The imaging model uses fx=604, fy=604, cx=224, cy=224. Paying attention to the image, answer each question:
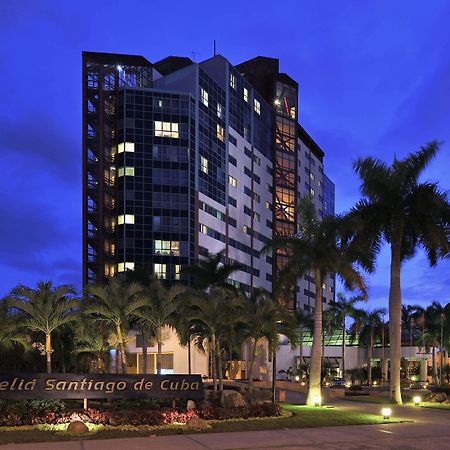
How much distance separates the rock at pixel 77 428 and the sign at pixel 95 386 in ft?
10.7

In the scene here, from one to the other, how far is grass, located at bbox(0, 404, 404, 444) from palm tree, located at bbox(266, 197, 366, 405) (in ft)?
28.3

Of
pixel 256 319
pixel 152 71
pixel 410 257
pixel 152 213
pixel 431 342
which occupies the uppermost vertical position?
pixel 152 71

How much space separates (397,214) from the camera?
112 ft

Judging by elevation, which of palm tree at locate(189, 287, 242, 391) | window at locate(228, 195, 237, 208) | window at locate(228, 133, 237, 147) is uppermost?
window at locate(228, 133, 237, 147)

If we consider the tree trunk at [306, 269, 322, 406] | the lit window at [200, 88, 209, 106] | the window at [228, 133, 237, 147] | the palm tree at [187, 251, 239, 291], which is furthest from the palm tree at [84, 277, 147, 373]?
the window at [228, 133, 237, 147]

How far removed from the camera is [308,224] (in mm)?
Result: 33281

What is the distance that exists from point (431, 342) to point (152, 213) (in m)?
41.9

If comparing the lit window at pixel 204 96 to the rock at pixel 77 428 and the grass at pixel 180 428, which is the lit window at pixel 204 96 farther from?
the rock at pixel 77 428

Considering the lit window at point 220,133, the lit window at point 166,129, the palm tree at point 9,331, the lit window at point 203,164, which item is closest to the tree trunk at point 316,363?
the palm tree at point 9,331

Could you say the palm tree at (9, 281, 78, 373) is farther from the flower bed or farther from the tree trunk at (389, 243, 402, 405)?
the tree trunk at (389, 243, 402, 405)

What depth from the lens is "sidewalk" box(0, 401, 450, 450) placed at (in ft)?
53.2

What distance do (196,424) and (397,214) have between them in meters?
19.4

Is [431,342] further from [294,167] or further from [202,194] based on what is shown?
[294,167]

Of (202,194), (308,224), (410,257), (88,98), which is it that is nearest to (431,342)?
(202,194)
